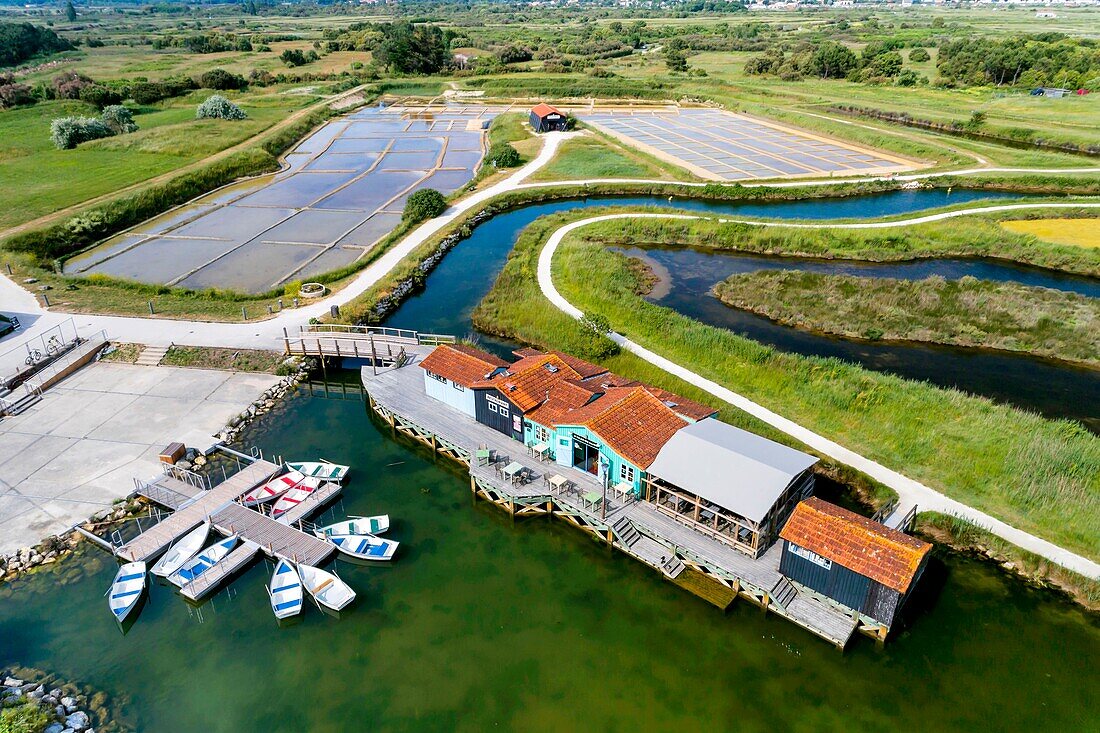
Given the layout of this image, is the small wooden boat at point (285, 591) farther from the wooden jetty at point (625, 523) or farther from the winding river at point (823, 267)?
the winding river at point (823, 267)

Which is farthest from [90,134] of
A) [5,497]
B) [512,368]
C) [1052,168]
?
[1052,168]

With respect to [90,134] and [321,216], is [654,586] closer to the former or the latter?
[321,216]

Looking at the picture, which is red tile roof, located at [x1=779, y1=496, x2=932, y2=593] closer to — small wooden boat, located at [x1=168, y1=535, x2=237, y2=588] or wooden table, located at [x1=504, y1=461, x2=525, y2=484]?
wooden table, located at [x1=504, y1=461, x2=525, y2=484]

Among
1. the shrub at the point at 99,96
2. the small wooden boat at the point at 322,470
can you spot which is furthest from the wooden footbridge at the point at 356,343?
the shrub at the point at 99,96

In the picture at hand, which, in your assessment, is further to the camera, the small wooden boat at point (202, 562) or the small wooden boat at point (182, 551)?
the small wooden boat at point (182, 551)

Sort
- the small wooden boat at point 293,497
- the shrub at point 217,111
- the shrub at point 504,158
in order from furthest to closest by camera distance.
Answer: the shrub at point 217,111
the shrub at point 504,158
the small wooden boat at point 293,497

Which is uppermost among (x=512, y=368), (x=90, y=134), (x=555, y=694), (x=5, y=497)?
(x=90, y=134)

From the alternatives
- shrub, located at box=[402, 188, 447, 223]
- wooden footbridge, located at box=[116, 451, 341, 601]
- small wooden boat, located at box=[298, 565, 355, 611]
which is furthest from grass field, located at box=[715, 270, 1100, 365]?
small wooden boat, located at box=[298, 565, 355, 611]
